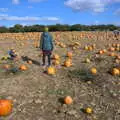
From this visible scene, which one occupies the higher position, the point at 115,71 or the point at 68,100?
the point at 115,71

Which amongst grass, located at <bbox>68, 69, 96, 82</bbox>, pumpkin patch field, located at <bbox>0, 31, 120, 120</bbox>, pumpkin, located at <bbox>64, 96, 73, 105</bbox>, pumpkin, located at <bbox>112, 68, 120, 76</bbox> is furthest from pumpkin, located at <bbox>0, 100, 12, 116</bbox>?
pumpkin, located at <bbox>112, 68, 120, 76</bbox>

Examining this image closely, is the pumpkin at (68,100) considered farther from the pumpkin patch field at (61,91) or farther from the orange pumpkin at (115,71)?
the orange pumpkin at (115,71)

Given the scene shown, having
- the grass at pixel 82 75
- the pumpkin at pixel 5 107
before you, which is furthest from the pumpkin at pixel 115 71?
the pumpkin at pixel 5 107

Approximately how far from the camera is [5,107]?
7.38m

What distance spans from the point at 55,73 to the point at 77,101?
8.19ft

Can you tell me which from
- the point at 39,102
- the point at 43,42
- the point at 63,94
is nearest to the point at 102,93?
the point at 63,94

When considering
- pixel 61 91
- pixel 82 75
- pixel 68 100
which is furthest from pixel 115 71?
pixel 68 100

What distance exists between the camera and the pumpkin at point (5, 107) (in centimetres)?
732

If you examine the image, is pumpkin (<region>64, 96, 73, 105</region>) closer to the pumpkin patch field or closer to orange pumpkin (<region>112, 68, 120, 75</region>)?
the pumpkin patch field

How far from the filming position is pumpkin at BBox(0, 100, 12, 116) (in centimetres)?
732

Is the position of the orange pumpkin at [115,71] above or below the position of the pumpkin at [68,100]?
above

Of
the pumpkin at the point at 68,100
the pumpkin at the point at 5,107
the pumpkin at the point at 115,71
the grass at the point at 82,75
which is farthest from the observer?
the pumpkin at the point at 115,71

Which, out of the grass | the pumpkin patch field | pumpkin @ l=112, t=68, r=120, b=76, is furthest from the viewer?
pumpkin @ l=112, t=68, r=120, b=76

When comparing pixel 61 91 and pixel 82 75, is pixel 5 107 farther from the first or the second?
pixel 82 75
